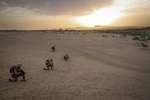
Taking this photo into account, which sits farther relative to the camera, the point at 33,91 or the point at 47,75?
the point at 47,75

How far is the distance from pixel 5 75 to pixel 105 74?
6.45 m

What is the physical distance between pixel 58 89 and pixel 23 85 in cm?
188

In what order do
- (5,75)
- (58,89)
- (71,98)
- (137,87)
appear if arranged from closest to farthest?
1. (71,98)
2. (58,89)
3. (137,87)
4. (5,75)

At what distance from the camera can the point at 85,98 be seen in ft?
29.3

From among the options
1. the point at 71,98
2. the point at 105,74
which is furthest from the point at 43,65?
the point at 71,98

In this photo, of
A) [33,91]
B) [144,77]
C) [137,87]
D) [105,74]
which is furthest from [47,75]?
[144,77]

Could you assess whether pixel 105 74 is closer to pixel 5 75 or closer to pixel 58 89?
pixel 58 89

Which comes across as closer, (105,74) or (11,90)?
(11,90)

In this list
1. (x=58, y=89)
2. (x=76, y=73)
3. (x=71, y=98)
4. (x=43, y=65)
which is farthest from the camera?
(x=43, y=65)

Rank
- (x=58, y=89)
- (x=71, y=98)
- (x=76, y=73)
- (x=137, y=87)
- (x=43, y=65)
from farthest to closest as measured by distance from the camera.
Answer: (x=43, y=65), (x=76, y=73), (x=137, y=87), (x=58, y=89), (x=71, y=98)

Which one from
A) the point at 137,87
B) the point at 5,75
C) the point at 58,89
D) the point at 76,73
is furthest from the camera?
the point at 76,73

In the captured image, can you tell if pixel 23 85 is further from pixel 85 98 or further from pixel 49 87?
pixel 85 98

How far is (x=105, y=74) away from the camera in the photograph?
13227mm

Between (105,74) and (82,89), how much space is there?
365 cm
